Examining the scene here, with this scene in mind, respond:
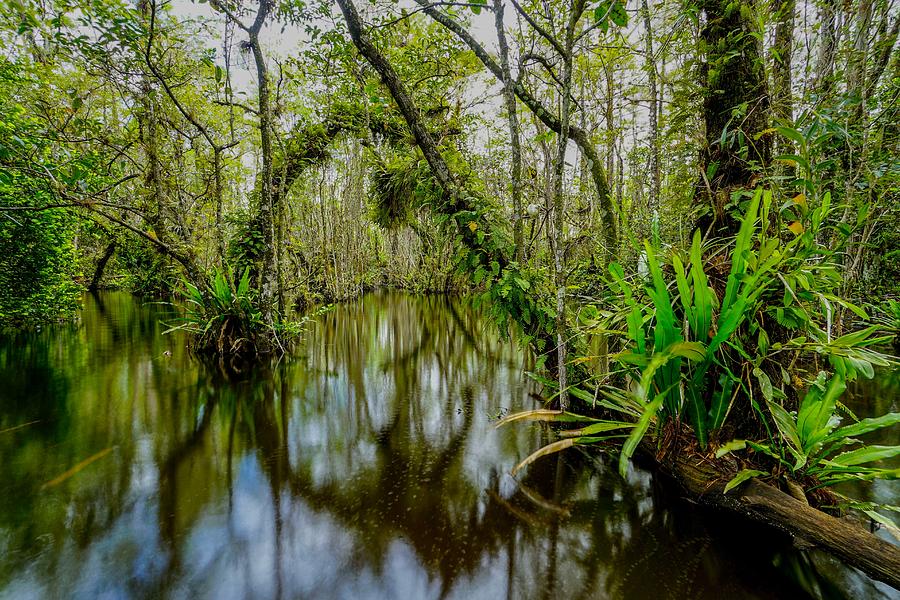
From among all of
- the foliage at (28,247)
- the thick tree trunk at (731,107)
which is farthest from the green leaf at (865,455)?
the foliage at (28,247)

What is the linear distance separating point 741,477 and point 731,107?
252 cm

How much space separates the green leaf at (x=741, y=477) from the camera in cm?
198

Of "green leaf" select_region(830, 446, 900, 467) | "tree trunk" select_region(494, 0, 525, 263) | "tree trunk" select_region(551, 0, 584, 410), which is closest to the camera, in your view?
"green leaf" select_region(830, 446, 900, 467)

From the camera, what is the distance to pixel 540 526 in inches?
87.1

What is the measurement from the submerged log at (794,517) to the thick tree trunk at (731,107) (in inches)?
66.9

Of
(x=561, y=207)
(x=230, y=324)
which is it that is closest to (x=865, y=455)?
(x=561, y=207)

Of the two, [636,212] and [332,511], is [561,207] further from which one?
[636,212]

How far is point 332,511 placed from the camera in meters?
2.40

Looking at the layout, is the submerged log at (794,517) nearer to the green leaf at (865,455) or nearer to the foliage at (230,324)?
the green leaf at (865,455)

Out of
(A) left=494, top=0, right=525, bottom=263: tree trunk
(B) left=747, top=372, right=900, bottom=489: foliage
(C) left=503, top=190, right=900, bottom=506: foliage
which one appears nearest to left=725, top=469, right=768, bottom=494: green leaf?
(C) left=503, top=190, right=900, bottom=506: foliage

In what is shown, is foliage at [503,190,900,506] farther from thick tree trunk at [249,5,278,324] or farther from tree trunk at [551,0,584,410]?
thick tree trunk at [249,5,278,324]

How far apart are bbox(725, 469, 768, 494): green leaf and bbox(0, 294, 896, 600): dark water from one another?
31 cm

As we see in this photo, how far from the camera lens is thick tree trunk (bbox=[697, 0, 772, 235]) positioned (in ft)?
8.26

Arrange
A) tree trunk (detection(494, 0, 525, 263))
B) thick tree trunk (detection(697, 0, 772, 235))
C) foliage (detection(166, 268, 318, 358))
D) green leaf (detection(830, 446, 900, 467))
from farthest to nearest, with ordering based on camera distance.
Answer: foliage (detection(166, 268, 318, 358))
tree trunk (detection(494, 0, 525, 263))
thick tree trunk (detection(697, 0, 772, 235))
green leaf (detection(830, 446, 900, 467))
